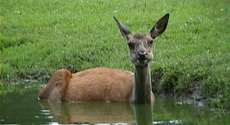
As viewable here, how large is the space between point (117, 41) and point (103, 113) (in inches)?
217

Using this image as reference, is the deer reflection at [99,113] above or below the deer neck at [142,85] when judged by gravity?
below

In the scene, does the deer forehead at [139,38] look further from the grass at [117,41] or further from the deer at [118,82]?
the grass at [117,41]

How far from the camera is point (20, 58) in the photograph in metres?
18.5

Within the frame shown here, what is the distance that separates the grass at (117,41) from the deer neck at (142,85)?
2.52ft

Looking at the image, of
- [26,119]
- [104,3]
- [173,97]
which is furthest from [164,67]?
[104,3]

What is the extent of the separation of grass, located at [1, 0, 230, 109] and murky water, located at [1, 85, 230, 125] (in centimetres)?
60

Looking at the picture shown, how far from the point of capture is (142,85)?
46.0ft

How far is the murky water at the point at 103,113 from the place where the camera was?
1226cm

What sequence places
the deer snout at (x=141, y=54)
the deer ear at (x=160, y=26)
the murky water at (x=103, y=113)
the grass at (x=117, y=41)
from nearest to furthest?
the murky water at (x=103, y=113) < the deer snout at (x=141, y=54) < the deer ear at (x=160, y=26) < the grass at (x=117, y=41)

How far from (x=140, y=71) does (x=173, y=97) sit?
109 centimetres

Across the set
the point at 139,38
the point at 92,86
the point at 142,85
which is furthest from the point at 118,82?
the point at 139,38

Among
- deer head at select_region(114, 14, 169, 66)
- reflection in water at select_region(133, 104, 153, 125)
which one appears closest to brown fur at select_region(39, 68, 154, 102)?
reflection in water at select_region(133, 104, 153, 125)

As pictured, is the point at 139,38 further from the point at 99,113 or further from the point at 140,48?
the point at 99,113

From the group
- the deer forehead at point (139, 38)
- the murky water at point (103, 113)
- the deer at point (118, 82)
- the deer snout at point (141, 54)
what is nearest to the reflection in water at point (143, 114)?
the murky water at point (103, 113)
